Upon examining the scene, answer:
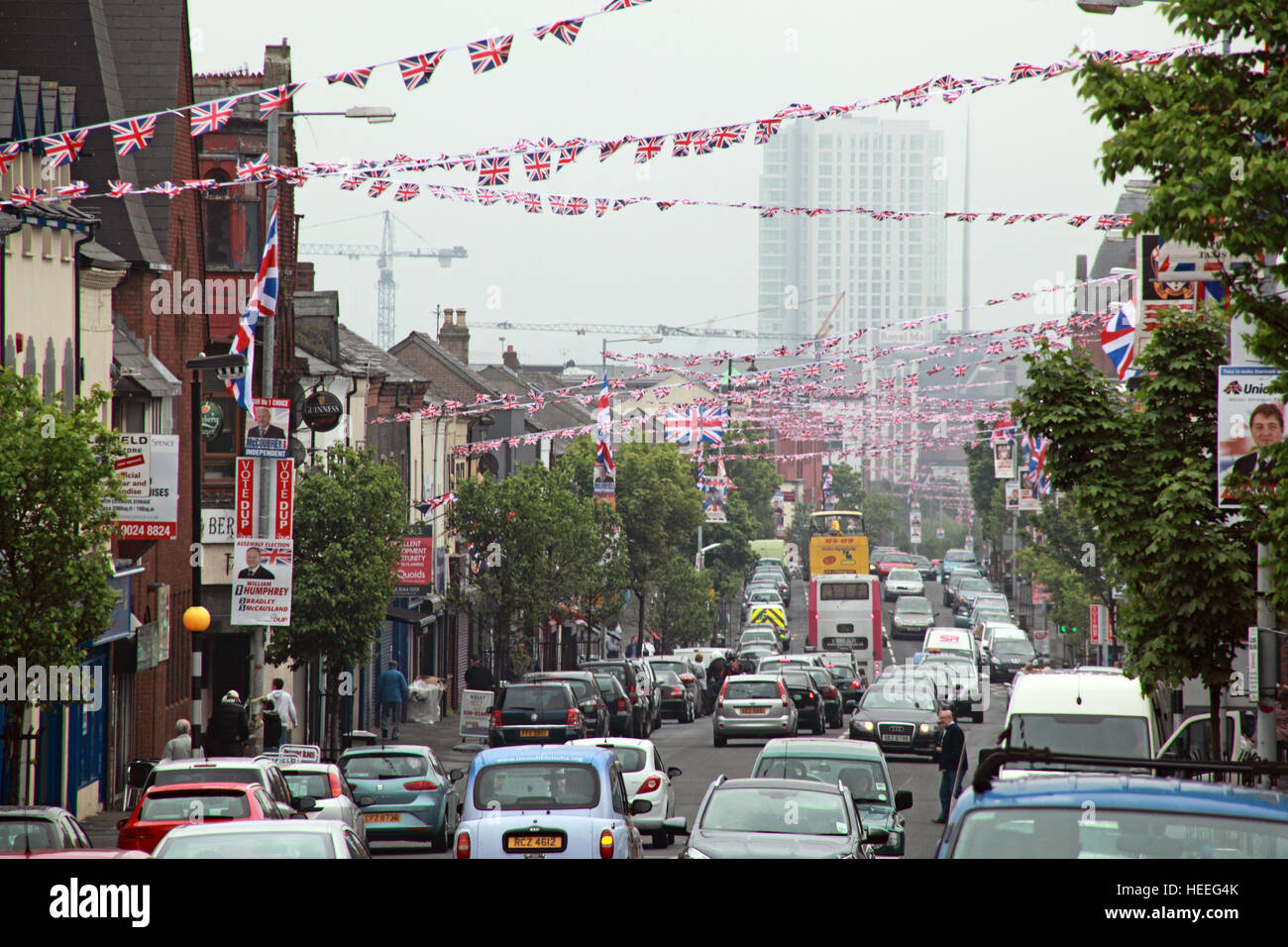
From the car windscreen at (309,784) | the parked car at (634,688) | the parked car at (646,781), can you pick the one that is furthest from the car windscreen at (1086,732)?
the parked car at (634,688)

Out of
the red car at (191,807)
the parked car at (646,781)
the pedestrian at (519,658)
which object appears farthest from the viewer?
the pedestrian at (519,658)

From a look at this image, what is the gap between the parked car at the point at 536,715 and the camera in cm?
3216

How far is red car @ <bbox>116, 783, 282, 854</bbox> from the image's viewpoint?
1648 centimetres

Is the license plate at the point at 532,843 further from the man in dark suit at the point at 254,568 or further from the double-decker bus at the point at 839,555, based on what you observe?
the double-decker bus at the point at 839,555

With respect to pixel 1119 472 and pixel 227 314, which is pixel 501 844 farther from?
pixel 227 314

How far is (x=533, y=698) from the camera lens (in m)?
33.0

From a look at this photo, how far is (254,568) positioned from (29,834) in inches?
494

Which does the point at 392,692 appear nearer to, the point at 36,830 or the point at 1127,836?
the point at 36,830

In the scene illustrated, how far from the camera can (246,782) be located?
1752 cm

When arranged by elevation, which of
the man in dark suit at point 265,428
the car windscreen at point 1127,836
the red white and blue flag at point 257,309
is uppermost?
the red white and blue flag at point 257,309

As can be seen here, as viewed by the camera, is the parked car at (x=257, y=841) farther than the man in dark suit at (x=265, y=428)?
No

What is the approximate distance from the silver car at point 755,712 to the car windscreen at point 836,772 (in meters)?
17.5
